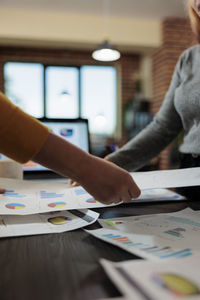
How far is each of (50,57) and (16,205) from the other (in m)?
5.72

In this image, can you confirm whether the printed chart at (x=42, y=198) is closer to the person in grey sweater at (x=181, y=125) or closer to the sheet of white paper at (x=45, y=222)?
the sheet of white paper at (x=45, y=222)

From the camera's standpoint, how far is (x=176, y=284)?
279 millimetres

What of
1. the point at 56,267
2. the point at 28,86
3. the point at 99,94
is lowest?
the point at 56,267

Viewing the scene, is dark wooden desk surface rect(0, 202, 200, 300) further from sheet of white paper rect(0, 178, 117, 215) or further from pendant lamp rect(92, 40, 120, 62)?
pendant lamp rect(92, 40, 120, 62)

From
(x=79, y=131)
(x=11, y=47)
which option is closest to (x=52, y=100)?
(x=11, y=47)

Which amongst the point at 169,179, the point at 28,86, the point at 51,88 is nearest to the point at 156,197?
the point at 169,179

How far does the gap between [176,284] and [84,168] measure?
213mm

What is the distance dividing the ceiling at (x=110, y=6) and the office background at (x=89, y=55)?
0.01 metres

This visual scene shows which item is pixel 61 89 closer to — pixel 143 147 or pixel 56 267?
pixel 143 147

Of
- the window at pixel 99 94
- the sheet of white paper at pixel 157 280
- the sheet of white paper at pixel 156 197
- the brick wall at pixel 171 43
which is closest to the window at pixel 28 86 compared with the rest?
the window at pixel 99 94

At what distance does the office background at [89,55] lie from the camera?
4203 millimetres

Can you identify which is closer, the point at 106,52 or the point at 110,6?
the point at 106,52

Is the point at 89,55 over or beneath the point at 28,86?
over

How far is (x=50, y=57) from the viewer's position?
5.93 metres
